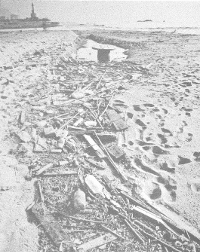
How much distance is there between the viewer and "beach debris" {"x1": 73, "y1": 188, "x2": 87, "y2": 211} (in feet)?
12.8

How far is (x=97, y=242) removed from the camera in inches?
134

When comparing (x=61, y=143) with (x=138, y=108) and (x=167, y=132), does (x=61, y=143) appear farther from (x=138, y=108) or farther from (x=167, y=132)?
(x=138, y=108)

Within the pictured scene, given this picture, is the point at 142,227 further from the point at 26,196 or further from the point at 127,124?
the point at 127,124

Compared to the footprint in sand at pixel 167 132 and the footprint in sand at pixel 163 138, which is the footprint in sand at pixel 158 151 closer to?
the footprint in sand at pixel 163 138

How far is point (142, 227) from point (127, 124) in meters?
3.50

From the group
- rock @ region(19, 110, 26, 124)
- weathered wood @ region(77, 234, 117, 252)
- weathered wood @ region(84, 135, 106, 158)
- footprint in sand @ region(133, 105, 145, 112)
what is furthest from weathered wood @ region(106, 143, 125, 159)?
rock @ region(19, 110, 26, 124)

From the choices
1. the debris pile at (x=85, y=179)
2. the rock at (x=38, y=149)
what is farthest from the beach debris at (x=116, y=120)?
the rock at (x=38, y=149)

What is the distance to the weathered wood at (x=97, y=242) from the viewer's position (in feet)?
10.9

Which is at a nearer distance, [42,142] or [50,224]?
[50,224]

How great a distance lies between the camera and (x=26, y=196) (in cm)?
425

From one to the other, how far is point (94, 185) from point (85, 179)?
0.28 m

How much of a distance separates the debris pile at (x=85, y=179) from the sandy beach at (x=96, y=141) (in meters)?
0.03

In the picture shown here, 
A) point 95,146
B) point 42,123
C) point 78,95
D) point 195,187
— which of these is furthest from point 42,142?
point 195,187

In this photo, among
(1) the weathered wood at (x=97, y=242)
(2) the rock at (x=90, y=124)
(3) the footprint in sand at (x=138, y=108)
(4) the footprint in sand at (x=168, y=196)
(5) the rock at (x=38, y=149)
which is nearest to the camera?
(1) the weathered wood at (x=97, y=242)
